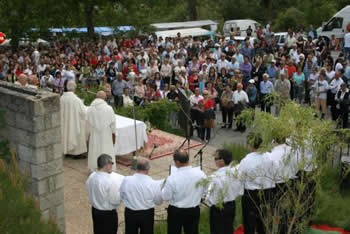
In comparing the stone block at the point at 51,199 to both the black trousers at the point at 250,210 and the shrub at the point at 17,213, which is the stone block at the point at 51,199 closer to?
the shrub at the point at 17,213

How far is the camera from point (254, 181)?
6.88 m

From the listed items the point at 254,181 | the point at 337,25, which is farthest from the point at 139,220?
the point at 337,25

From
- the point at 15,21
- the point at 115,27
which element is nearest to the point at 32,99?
the point at 15,21

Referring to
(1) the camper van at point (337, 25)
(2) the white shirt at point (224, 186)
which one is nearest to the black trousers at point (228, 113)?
(2) the white shirt at point (224, 186)

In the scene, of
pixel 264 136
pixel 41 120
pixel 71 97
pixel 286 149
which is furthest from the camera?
pixel 71 97

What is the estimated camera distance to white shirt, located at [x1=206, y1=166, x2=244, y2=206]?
6.20 metres

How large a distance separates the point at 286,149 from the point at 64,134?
583cm

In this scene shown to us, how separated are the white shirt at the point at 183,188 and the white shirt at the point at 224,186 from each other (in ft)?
0.64

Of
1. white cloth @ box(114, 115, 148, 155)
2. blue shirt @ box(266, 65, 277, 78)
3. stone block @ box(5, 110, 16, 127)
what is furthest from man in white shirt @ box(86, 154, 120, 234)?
blue shirt @ box(266, 65, 277, 78)

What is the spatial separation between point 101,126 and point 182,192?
3.85 meters

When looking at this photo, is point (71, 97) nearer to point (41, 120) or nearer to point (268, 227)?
point (41, 120)

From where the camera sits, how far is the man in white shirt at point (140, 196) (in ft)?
21.2

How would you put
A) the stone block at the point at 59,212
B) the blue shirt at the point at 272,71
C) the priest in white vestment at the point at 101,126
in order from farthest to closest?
the blue shirt at the point at 272,71
the priest in white vestment at the point at 101,126
the stone block at the point at 59,212

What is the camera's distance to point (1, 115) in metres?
7.68
